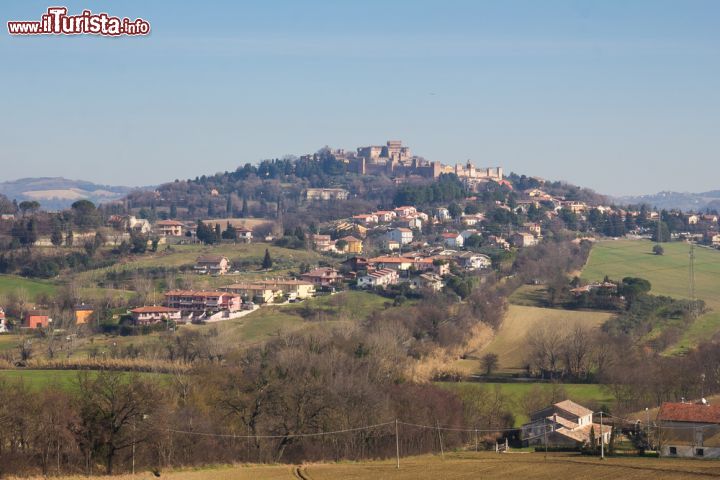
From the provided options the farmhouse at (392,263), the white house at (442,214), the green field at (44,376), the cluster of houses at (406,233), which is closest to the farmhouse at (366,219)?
the cluster of houses at (406,233)

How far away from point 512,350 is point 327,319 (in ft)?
29.8

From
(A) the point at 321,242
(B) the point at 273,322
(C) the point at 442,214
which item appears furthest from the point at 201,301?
(C) the point at 442,214

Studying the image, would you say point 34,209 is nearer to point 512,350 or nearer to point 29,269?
point 29,269

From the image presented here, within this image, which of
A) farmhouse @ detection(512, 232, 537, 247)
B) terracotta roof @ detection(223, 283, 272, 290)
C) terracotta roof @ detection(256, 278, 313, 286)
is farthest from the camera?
farmhouse @ detection(512, 232, 537, 247)

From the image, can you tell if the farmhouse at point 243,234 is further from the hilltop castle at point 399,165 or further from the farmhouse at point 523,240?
the hilltop castle at point 399,165

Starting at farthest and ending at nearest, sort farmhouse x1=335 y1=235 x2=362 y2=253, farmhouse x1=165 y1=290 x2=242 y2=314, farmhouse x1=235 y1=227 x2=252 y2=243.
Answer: farmhouse x1=235 y1=227 x2=252 y2=243
farmhouse x1=335 y1=235 x2=362 y2=253
farmhouse x1=165 y1=290 x2=242 y2=314

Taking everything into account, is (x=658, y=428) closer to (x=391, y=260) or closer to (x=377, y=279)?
(x=377, y=279)

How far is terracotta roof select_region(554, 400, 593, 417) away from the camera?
3108 cm

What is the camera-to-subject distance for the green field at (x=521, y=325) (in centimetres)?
4295

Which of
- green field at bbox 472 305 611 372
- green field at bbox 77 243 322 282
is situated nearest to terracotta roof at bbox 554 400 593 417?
green field at bbox 472 305 611 372

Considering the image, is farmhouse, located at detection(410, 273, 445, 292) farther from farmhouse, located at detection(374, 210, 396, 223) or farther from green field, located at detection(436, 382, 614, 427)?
farmhouse, located at detection(374, 210, 396, 223)

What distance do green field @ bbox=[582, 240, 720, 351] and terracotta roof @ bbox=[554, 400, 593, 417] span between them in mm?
12497

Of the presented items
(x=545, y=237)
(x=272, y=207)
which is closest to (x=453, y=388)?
(x=545, y=237)

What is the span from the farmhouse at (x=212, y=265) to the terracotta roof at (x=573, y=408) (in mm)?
33821
